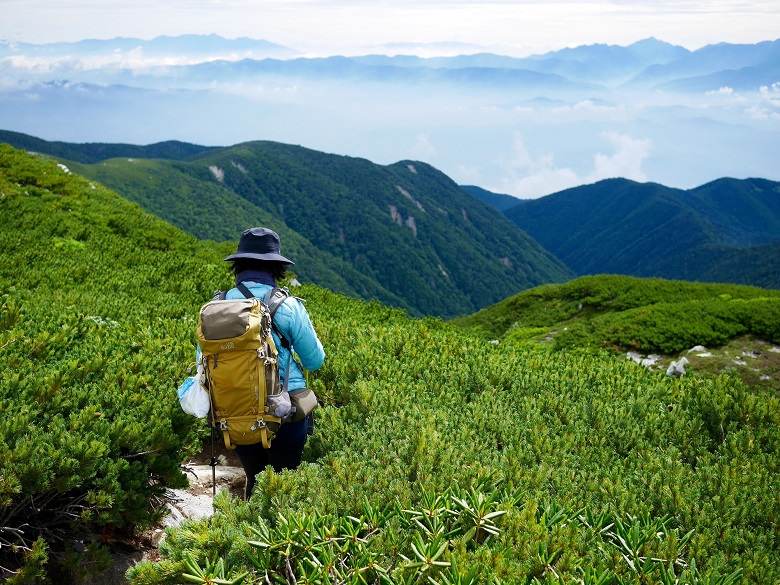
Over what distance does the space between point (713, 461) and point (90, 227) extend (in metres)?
17.9

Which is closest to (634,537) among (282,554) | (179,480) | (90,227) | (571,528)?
(571,528)

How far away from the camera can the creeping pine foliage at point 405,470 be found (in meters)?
4.18

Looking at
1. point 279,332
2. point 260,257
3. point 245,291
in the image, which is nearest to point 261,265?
point 260,257

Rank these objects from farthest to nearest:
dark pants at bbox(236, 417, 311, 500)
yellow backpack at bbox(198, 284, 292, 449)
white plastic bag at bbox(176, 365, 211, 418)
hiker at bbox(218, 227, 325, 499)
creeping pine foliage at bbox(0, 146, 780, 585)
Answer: dark pants at bbox(236, 417, 311, 500) < hiker at bbox(218, 227, 325, 499) < white plastic bag at bbox(176, 365, 211, 418) < yellow backpack at bbox(198, 284, 292, 449) < creeping pine foliage at bbox(0, 146, 780, 585)

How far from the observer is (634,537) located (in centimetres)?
444

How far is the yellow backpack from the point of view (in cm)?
506

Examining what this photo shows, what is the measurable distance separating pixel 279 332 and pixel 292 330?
13cm

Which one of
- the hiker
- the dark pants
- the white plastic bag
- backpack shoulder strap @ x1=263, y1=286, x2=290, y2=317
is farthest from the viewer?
the dark pants

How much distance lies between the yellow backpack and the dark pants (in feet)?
1.35

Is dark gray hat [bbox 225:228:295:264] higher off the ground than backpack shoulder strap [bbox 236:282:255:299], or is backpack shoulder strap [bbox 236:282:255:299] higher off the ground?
dark gray hat [bbox 225:228:295:264]

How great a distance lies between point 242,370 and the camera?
518cm

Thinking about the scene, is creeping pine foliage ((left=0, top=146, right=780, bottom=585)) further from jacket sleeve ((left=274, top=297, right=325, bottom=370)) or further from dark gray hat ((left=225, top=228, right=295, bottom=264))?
dark gray hat ((left=225, top=228, right=295, bottom=264))

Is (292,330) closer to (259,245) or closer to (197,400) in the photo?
(259,245)

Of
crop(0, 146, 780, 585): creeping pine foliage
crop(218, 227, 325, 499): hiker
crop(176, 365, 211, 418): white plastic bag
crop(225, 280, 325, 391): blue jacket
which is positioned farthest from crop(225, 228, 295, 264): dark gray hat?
crop(0, 146, 780, 585): creeping pine foliage
